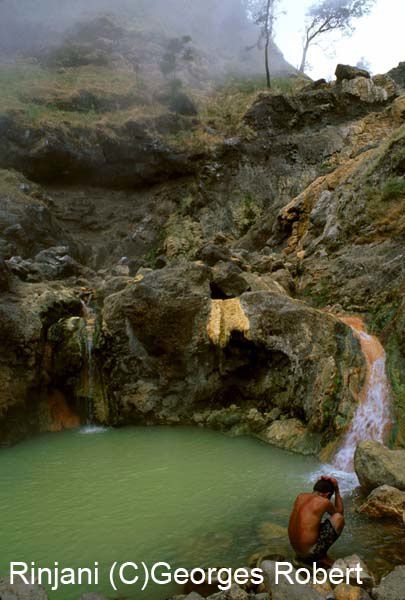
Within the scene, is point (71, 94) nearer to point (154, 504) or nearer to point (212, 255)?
point (212, 255)

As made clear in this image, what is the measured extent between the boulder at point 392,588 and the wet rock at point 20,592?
2.90 metres

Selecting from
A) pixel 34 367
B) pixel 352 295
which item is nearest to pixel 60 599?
pixel 34 367

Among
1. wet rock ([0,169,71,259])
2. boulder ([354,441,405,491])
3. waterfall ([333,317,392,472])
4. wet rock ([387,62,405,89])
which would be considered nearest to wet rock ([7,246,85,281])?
wet rock ([0,169,71,259])

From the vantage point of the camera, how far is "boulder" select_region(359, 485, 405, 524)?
18.8ft

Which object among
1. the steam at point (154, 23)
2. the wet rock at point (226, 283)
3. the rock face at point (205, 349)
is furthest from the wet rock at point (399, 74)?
the rock face at point (205, 349)

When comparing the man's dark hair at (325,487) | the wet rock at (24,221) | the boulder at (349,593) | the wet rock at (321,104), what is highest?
the wet rock at (321,104)

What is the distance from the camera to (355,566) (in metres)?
4.42

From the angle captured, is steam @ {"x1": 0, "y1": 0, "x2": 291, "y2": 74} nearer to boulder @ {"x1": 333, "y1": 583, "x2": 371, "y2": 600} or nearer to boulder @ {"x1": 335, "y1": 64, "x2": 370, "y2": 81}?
boulder @ {"x1": 335, "y1": 64, "x2": 370, "y2": 81}

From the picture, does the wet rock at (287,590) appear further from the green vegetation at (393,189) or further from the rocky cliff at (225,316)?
the green vegetation at (393,189)

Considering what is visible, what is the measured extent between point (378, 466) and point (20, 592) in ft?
16.1

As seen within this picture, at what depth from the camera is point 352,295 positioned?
40.7 ft

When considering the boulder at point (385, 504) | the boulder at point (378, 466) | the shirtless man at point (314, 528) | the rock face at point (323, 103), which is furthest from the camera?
the rock face at point (323, 103)

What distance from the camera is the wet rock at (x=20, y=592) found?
3.72 meters

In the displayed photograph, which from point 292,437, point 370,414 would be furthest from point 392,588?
point 292,437
